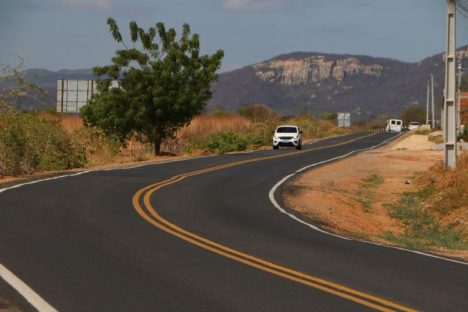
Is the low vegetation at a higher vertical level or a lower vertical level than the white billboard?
lower

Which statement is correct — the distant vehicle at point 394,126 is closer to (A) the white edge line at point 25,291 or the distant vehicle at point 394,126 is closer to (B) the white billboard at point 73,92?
(B) the white billboard at point 73,92

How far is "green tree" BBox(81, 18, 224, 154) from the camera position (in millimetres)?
45000

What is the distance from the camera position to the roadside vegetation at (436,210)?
19.2 m

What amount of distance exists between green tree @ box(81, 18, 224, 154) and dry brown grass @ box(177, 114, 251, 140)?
10.0 metres

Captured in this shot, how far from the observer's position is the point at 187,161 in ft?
123

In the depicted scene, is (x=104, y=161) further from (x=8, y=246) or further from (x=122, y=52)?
(x=8, y=246)

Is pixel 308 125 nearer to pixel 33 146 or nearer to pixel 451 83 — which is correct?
pixel 451 83

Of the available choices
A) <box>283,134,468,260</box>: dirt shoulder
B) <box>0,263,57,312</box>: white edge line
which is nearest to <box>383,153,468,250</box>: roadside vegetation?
<box>283,134,468,260</box>: dirt shoulder

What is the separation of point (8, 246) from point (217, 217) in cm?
586

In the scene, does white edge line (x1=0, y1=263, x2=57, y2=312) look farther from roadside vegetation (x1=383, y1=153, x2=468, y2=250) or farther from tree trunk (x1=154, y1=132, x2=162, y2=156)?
tree trunk (x1=154, y1=132, x2=162, y2=156)

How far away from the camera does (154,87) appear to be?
149ft

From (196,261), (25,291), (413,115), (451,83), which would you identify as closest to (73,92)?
(451,83)

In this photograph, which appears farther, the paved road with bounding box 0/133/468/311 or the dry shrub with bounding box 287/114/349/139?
the dry shrub with bounding box 287/114/349/139

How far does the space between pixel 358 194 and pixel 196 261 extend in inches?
670
